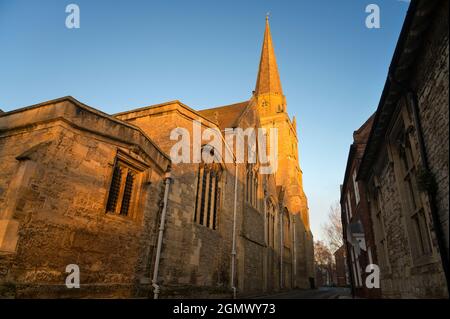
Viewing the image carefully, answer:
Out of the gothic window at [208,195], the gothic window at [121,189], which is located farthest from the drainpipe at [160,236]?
the gothic window at [208,195]

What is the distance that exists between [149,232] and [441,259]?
8.04m

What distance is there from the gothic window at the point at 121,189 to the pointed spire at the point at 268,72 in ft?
137

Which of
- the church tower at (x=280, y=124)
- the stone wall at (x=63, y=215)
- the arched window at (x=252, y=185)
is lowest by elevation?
the stone wall at (x=63, y=215)

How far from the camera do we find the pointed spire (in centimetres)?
4919

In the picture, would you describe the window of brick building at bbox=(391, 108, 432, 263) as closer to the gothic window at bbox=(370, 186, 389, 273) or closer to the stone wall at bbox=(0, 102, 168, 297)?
the gothic window at bbox=(370, 186, 389, 273)

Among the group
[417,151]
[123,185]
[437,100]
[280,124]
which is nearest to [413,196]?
[417,151]

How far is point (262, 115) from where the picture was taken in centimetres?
4722

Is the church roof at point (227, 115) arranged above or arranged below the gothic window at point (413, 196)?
above

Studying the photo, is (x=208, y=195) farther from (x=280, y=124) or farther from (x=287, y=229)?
(x=280, y=124)

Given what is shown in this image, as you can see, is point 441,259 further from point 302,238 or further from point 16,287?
point 302,238

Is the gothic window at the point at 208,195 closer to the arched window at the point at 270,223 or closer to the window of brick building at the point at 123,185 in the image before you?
the window of brick building at the point at 123,185

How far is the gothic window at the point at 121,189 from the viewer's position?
8938 millimetres

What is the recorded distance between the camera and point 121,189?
927cm

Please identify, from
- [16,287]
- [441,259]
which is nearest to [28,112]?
[16,287]
